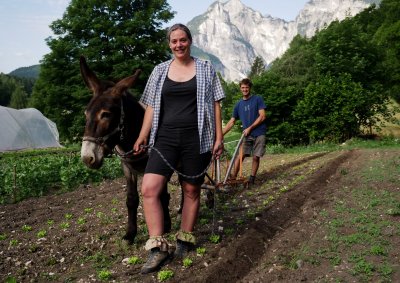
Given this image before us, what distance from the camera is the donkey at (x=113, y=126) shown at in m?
3.99

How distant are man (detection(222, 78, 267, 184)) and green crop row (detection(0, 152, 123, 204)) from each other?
186 inches

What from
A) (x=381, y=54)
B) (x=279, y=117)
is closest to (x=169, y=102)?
(x=279, y=117)

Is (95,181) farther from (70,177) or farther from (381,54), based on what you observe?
(381,54)

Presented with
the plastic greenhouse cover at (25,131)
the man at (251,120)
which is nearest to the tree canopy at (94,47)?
the plastic greenhouse cover at (25,131)

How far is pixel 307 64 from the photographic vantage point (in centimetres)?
3117

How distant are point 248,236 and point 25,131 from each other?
30959 mm

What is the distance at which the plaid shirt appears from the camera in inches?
160

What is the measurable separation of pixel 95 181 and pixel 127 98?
7203 millimetres

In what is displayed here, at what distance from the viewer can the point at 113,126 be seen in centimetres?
423

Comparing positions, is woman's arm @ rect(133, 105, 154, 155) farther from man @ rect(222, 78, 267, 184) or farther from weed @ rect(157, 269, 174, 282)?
man @ rect(222, 78, 267, 184)

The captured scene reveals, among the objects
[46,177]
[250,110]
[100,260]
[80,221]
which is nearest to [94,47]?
[46,177]

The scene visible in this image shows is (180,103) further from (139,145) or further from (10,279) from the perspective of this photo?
(10,279)

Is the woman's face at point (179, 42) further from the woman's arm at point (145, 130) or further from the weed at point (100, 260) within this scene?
the weed at point (100, 260)

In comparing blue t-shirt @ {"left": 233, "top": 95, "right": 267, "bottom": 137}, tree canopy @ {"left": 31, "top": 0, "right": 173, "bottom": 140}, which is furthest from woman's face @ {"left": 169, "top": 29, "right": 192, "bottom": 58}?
tree canopy @ {"left": 31, "top": 0, "right": 173, "bottom": 140}
